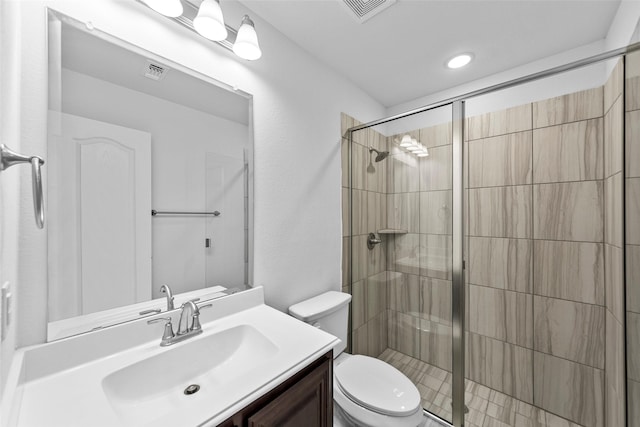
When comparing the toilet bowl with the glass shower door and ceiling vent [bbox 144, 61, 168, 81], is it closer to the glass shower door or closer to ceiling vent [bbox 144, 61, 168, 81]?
the glass shower door

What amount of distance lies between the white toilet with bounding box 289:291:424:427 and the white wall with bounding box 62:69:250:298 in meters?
0.53

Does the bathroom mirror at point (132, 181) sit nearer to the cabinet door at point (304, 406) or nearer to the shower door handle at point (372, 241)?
the cabinet door at point (304, 406)

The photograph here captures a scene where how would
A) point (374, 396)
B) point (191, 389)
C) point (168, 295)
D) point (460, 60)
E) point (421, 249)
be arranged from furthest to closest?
point (460, 60) < point (421, 249) < point (374, 396) < point (168, 295) < point (191, 389)

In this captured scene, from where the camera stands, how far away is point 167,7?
860 mm

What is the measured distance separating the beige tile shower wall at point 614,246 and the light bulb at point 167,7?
5.97ft

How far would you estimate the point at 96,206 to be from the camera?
32.0 inches

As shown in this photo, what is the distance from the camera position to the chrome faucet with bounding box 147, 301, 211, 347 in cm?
88

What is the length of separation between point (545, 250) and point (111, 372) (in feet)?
7.33

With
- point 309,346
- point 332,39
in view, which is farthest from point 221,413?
point 332,39

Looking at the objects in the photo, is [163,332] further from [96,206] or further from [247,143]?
[247,143]

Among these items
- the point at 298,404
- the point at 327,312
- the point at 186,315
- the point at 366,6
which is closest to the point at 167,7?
the point at 366,6

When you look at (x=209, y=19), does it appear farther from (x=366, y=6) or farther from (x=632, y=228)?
(x=632, y=228)

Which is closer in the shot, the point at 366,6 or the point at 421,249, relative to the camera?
the point at 366,6

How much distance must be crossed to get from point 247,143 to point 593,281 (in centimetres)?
209
